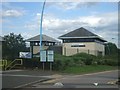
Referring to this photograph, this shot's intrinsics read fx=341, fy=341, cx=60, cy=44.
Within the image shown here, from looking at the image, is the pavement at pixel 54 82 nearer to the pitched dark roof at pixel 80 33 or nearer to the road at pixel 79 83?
the road at pixel 79 83

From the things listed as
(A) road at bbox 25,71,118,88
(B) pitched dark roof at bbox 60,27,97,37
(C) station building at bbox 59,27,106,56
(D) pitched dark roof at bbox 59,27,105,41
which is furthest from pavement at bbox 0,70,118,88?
(B) pitched dark roof at bbox 60,27,97,37

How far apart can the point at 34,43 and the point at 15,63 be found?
4950 cm

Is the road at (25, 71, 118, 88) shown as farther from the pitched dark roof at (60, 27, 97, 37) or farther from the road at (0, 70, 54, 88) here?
the pitched dark roof at (60, 27, 97, 37)

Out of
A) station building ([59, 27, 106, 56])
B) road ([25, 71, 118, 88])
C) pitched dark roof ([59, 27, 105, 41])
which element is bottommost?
road ([25, 71, 118, 88])

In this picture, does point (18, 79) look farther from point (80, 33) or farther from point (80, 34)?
point (80, 33)

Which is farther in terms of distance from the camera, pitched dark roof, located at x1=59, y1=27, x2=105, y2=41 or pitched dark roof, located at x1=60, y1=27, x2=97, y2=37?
pitched dark roof, located at x1=60, y1=27, x2=97, y2=37

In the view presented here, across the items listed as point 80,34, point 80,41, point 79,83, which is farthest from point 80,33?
point 79,83

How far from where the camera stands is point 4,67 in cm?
4178

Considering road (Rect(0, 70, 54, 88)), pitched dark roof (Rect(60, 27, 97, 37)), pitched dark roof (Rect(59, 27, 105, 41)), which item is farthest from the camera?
pitched dark roof (Rect(60, 27, 97, 37))

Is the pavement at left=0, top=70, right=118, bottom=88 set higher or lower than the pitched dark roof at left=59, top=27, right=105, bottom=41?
lower

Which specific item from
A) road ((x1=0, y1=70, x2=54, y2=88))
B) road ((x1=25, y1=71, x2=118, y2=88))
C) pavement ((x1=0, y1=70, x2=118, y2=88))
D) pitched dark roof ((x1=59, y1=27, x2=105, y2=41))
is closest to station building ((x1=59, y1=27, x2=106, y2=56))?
pitched dark roof ((x1=59, y1=27, x2=105, y2=41))

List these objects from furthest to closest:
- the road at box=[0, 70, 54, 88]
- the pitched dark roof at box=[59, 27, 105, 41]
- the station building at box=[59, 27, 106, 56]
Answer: the pitched dark roof at box=[59, 27, 105, 41], the station building at box=[59, 27, 106, 56], the road at box=[0, 70, 54, 88]

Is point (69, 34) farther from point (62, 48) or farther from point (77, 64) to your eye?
point (77, 64)

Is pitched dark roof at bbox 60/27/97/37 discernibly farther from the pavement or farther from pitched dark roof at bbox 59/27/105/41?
the pavement
